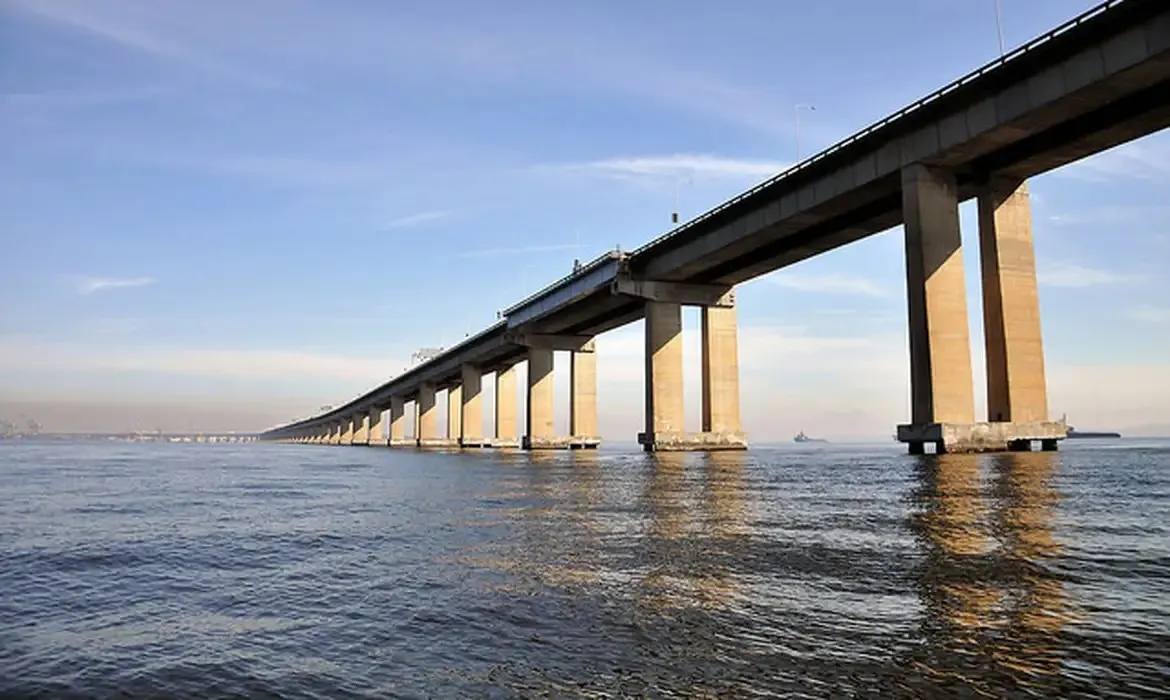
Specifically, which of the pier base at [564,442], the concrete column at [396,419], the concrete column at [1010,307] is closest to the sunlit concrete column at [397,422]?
the concrete column at [396,419]

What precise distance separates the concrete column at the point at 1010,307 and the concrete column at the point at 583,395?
56.4m

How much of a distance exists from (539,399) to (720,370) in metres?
35.4

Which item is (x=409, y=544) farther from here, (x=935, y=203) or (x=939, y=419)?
(x=935, y=203)

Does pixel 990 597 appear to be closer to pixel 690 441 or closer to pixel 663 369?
pixel 690 441

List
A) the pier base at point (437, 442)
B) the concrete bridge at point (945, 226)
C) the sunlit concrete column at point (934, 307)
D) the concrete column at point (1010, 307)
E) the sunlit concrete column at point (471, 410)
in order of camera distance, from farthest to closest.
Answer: the pier base at point (437, 442) → the sunlit concrete column at point (471, 410) → the concrete column at point (1010, 307) → the sunlit concrete column at point (934, 307) → the concrete bridge at point (945, 226)

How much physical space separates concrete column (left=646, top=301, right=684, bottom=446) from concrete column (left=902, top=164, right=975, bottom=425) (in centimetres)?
2730

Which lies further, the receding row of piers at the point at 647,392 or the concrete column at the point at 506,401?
the concrete column at the point at 506,401

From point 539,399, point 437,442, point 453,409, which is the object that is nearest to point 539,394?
point 539,399

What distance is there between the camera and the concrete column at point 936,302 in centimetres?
4172

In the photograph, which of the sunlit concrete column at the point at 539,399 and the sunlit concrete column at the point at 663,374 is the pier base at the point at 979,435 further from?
the sunlit concrete column at the point at 539,399

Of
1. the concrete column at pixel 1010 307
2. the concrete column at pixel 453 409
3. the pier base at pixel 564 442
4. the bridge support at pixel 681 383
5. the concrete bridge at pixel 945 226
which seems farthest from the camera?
the concrete column at pixel 453 409

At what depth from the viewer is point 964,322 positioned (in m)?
43.0

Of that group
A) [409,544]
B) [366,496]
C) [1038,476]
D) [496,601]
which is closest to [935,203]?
[1038,476]

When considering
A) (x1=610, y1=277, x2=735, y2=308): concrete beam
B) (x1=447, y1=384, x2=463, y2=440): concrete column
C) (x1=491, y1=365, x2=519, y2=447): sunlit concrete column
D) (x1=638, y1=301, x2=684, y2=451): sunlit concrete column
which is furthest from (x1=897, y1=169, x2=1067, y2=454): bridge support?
(x1=447, y1=384, x2=463, y2=440): concrete column
